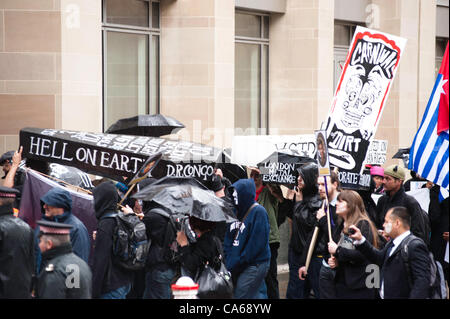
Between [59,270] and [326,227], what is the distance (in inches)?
148

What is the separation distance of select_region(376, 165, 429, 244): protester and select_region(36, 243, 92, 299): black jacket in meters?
4.79

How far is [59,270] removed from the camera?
20.5ft

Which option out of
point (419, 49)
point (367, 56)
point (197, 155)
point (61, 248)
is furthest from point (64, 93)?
point (419, 49)

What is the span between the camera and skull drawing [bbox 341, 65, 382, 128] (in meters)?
10.6

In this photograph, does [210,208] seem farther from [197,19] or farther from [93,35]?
[197,19]

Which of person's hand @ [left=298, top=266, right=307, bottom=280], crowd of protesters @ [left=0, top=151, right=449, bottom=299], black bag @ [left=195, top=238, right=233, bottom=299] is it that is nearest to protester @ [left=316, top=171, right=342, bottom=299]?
crowd of protesters @ [left=0, top=151, right=449, bottom=299]

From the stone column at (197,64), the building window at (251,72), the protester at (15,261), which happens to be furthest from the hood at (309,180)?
the building window at (251,72)

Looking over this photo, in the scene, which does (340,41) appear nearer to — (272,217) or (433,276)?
(272,217)

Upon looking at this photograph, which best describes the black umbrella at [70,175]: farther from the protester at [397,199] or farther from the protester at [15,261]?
the protester at [397,199]

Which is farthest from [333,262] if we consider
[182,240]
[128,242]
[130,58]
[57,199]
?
[130,58]

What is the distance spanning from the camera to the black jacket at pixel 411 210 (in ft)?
31.8

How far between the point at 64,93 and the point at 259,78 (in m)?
5.90

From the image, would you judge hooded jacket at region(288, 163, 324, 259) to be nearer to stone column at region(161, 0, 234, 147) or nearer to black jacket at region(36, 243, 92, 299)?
black jacket at region(36, 243, 92, 299)

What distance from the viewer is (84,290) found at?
635 centimetres
